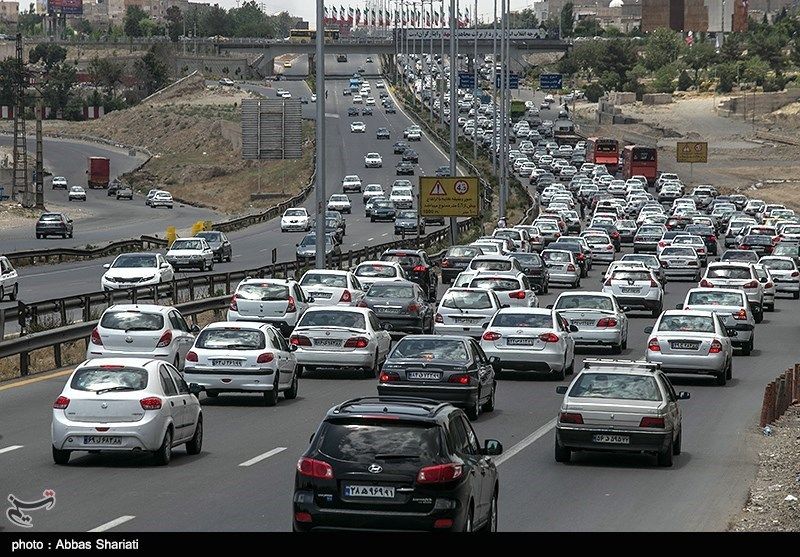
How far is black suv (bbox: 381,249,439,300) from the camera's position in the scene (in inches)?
2044

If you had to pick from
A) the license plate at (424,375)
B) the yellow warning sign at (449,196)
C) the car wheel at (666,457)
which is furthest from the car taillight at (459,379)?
the yellow warning sign at (449,196)

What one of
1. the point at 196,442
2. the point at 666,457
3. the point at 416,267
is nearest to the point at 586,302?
the point at 416,267

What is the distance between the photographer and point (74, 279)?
56375mm

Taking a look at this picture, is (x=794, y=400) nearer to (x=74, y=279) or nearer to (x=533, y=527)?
(x=533, y=527)

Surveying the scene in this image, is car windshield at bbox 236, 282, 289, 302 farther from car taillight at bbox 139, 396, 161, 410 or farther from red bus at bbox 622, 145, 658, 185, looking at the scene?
red bus at bbox 622, 145, 658, 185

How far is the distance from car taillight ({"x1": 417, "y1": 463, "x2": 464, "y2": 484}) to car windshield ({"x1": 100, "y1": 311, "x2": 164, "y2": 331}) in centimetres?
1727

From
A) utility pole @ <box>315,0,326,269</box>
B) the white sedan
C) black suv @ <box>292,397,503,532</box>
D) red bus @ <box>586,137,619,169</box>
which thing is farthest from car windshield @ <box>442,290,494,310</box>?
red bus @ <box>586,137,619,169</box>

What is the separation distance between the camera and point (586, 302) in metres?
37.2

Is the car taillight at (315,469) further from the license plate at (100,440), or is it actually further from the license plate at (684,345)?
the license plate at (684,345)

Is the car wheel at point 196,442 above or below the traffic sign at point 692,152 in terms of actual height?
above

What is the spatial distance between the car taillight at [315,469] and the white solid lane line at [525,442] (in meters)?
7.65

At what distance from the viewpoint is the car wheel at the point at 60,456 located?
1970 cm
